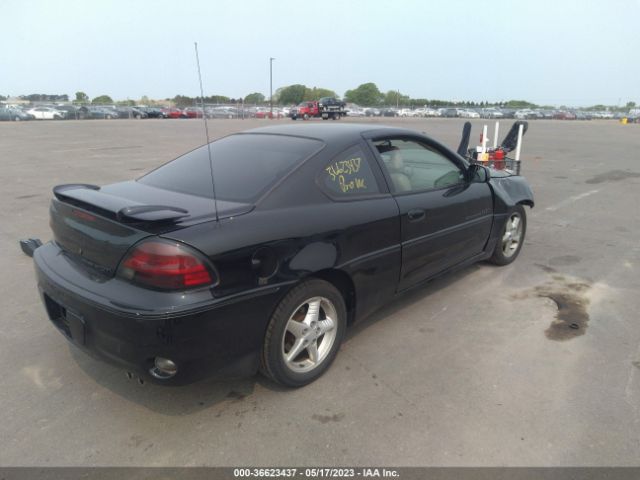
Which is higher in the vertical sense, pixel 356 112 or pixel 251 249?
pixel 251 249

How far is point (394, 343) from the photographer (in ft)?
11.1

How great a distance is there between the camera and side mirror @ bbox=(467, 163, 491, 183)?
4.11m

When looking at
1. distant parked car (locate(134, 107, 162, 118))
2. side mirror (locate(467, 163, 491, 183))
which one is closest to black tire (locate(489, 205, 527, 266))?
side mirror (locate(467, 163, 491, 183))

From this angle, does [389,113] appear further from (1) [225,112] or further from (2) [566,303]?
(2) [566,303]

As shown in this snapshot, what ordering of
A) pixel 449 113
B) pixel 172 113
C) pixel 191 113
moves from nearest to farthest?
pixel 172 113, pixel 191 113, pixel 449 113

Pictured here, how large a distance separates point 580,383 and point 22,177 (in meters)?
Result: 10.9

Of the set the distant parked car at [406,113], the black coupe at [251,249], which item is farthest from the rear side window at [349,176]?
the distant parked car at [406,113]

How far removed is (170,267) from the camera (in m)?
2.24

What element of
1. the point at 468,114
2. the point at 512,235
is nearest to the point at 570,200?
the point at 512,235

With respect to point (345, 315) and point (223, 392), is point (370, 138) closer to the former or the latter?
point (345, 315)

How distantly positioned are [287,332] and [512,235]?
3.10 meters

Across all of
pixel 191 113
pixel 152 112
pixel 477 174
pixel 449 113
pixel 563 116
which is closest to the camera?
pixel 477 174

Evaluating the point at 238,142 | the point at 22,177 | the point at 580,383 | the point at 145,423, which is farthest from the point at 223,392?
the point at 22,177

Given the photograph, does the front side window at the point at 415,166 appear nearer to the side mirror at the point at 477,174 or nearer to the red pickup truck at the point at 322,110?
the side mirror at the point at 477,174
